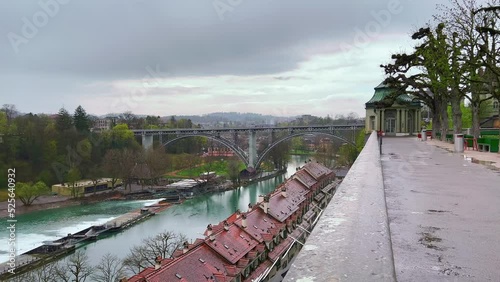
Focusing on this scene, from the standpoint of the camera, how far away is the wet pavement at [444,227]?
1514 millimetres

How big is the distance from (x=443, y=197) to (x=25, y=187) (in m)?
29.0

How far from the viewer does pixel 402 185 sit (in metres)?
3.93

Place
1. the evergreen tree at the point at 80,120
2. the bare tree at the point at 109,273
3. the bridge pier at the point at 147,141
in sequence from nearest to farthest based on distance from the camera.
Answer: the bare tree at the point at 109,273
the evergreen tree at the point at 80,120
the bridge pier at the point at 147,141

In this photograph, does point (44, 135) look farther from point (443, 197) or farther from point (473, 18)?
point (443, 197)

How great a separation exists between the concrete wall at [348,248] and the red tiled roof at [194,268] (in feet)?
27.4

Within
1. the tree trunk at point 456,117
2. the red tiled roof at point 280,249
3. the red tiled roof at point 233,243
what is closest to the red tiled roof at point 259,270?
the red tiled roof at point 280,249

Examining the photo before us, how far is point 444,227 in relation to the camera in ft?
7.34

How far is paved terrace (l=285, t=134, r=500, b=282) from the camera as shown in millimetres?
1134

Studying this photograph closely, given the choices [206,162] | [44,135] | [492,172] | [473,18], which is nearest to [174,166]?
[206,162]

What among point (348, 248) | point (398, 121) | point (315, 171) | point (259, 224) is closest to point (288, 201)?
point (259, 224)

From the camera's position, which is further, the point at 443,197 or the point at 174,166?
the point at 174,166

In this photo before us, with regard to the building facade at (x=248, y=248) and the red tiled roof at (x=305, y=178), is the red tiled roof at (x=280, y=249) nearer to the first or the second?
the building facade at (x=248, y=248)

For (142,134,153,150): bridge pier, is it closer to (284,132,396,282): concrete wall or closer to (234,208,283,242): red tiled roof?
(234,208,283,242): red tiled roof

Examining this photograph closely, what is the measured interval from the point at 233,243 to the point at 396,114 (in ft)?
30.2
